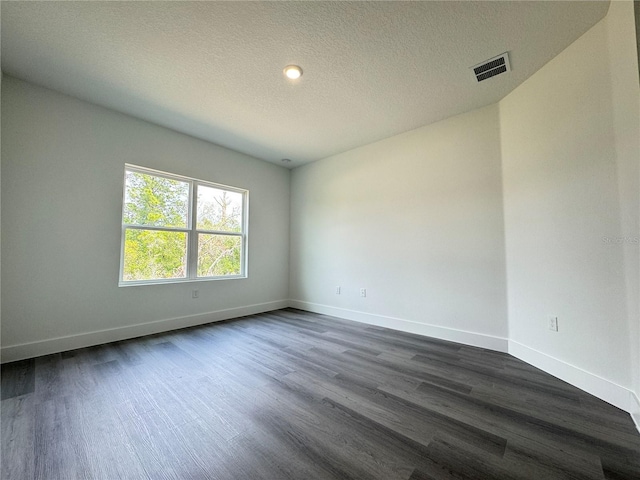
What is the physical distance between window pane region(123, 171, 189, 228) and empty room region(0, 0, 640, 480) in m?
0.03

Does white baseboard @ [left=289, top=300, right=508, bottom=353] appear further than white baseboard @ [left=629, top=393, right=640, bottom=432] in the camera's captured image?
Yes

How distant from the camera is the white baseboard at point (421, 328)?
2635 mm

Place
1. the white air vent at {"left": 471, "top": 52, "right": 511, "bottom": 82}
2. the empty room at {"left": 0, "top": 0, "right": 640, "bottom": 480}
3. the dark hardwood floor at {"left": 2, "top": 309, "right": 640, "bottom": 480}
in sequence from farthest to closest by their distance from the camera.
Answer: the white air vent at {"left": 471, "top": 52, "right": 511, "bottom": 82}, the empty room at {"left": 0, "top": 0, "right": 640, "bottom": 480}, the dark hardwood floor at {"left": 2, "top": 309, "right": 640, "bottom": 480}

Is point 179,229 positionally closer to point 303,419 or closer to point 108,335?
point 108,335

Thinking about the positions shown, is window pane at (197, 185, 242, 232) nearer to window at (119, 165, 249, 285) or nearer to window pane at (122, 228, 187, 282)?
window at (119, 165, 249, 285)

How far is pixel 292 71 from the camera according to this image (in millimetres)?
2250

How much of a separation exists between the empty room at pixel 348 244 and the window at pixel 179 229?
0.03m

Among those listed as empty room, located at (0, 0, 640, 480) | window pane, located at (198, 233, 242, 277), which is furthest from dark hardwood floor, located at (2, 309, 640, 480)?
window pane, located at (198, 233, 242, 277)

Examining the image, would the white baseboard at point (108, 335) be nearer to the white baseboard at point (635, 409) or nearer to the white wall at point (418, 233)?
the white wall at point (418, 233)

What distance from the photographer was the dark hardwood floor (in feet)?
3.84

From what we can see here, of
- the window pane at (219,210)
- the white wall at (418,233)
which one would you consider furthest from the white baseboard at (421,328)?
the window pane at (219,210)

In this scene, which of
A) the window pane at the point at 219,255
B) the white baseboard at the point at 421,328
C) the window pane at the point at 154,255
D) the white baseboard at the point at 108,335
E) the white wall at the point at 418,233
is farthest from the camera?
the window pane at the point at 219,255

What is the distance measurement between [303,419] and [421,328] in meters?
2.14

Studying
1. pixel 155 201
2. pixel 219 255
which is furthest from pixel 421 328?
pixel 155 201
